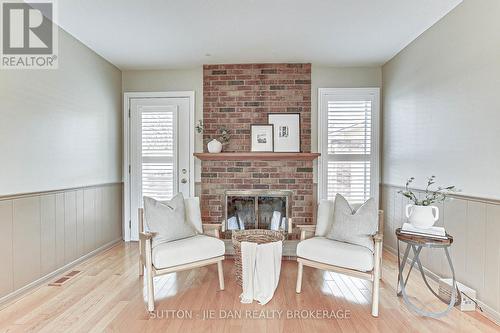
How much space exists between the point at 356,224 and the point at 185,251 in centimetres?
152

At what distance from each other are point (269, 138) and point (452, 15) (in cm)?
233

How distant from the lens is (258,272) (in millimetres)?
A: 2445

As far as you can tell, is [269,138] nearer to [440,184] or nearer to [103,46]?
[440,184]

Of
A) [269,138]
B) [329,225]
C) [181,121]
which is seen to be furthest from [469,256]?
[181,121]

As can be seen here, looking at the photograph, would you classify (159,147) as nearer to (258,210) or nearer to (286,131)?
(258,210)

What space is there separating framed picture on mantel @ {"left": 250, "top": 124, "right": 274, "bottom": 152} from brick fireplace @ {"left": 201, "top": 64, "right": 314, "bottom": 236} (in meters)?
0.10

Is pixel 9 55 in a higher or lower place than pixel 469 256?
higher

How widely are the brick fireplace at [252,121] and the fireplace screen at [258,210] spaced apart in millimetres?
110

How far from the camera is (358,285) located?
2.81 metres

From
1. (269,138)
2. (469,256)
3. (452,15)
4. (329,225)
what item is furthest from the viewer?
(269,138)

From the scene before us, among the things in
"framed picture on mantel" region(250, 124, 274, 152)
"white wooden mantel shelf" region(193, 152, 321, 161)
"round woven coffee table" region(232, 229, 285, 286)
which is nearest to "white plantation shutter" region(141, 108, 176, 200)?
"white wooden mantel shelf" region(193, 152, 321, 161)

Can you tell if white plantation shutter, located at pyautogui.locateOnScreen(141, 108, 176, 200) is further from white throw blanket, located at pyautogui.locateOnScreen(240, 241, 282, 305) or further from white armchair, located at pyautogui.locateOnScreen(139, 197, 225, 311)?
white throw blanket, located at pyautogui.locateOnScreen(240, 241, 282, 305)

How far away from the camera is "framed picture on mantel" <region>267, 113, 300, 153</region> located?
4070 millimetres

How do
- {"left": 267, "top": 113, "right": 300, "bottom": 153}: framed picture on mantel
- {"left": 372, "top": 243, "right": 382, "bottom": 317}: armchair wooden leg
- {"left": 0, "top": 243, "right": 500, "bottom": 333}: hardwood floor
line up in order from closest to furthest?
{"left": 0, "top": 243, "right": 500, "bottom": 333}: hardwood floor → {"left": 372, "top": 243, "right": 382, "bottom": 317}: armchair wooden leg → {"left": 267, "top": 113, "right": 300, "bottom": 153}: framed picture on mantel
